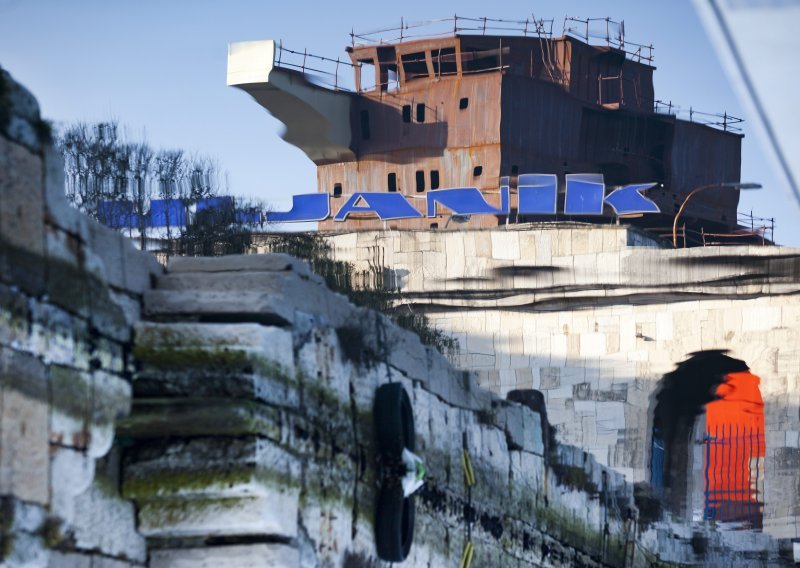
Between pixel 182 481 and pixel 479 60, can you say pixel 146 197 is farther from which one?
pixel 182 481

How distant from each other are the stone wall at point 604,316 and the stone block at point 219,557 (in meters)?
24.1

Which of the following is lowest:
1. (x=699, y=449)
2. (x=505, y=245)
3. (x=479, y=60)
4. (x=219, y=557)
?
(x=699, y=449)

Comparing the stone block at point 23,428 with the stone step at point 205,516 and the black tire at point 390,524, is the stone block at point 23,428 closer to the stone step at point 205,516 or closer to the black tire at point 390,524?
the stone step at point 205,516

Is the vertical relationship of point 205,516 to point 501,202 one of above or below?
below

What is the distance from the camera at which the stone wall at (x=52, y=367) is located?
683 cm

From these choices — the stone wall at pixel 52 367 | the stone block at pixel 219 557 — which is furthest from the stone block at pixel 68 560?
the stone block at pixel 219 557

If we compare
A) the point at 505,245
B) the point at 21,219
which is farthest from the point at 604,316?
the point at 21,219

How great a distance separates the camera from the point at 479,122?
38906mm

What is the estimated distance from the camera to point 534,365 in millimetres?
33281

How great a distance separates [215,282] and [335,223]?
29801 mm

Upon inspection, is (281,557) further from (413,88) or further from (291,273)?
(413,88)

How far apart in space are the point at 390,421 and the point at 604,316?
75.4 feet

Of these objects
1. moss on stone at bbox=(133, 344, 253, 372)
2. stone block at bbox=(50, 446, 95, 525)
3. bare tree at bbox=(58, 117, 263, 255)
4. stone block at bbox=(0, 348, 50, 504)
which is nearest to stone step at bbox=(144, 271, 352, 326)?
moss on stone at bbox=(133, 344, 253, 372)

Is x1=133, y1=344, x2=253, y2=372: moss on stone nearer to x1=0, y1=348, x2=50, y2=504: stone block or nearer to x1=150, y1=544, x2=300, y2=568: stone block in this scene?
x1=150, y1=544, x2=300, y2=568: stone block
